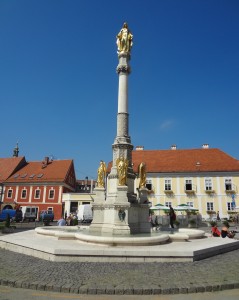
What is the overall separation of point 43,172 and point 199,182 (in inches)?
1129

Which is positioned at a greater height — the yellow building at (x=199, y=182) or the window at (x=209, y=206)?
the yellow building at (x=199, y=182)

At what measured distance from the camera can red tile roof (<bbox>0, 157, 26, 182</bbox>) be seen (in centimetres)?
5314

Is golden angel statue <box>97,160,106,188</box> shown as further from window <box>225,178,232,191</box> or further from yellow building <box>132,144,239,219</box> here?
window <box>225,178,232,191</box>

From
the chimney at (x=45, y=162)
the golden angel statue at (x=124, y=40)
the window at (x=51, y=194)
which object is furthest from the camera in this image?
the chimney at (x=45, y=162)

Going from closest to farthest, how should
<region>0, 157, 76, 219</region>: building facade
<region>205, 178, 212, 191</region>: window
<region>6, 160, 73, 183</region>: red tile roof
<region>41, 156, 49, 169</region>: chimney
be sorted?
1. <region>205, 178, 212, 191</region>: window
2. <region>0, 157, 76, 219</region>: building facade
3. <region>6, 160, 73, 183</region>: red tile roof
4. <region>41, 156, 49, 169</region>: chimney

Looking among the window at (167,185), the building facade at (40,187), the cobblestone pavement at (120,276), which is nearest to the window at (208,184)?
the window at (167,185)

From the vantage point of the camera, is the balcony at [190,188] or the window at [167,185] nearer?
the balcony at [190,188]

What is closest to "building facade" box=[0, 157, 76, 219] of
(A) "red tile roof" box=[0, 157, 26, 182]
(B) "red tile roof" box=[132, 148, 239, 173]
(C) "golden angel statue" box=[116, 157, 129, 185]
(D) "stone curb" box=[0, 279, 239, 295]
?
(A) "red tile roof" box=[0, 157, 26, 182]

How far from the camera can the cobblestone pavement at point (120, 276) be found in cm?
620

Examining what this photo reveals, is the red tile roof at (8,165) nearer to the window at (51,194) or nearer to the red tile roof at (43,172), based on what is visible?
the red tile roof at (43,172)

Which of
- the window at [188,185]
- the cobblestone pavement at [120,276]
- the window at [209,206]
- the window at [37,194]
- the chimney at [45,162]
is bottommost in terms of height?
the cobblestone pavement at [120,276]

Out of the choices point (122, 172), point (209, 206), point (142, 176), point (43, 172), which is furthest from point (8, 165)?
point (122, 172)

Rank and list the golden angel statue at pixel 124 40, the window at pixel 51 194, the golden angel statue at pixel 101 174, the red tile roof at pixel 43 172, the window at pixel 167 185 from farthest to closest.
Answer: the red tile roof at pixel 43 172, the window at pixel 51 194, the window at pixel 167 185, the golden angel statue at pixel 124 40, the golden angel statue at pixel 101 174

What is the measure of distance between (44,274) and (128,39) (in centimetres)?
1612
